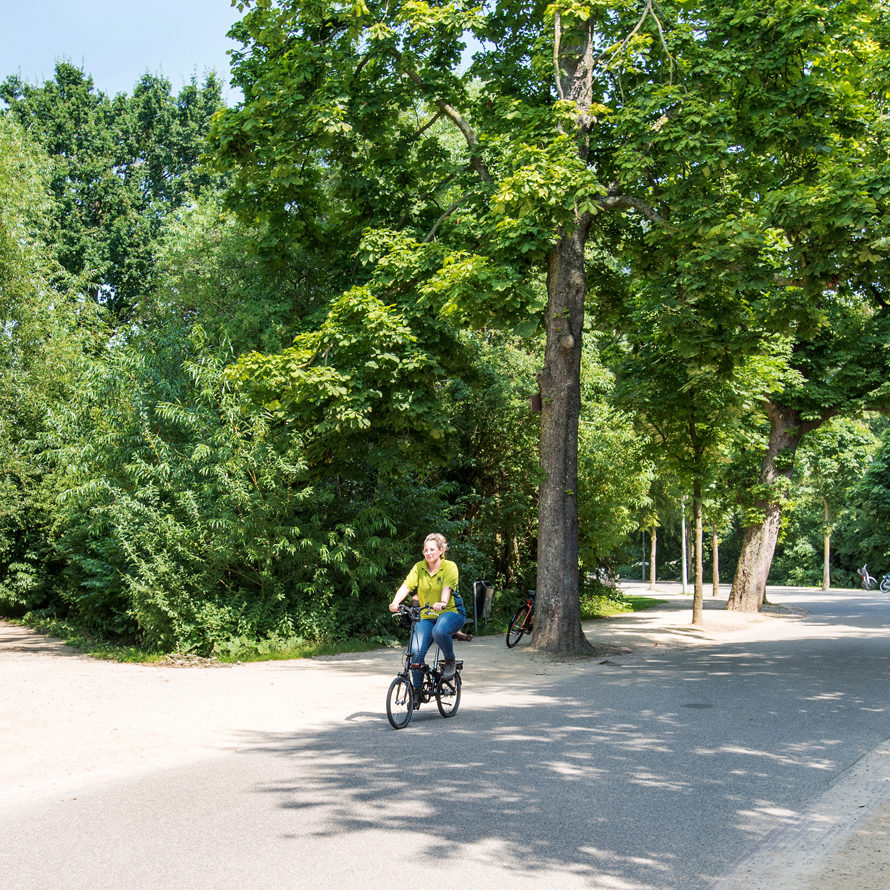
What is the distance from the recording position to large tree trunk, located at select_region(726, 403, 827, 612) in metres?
23.7

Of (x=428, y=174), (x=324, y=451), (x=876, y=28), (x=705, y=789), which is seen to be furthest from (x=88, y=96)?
(x=705, y=789)

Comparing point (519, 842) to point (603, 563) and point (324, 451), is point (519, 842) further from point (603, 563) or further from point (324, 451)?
point (603, 563)

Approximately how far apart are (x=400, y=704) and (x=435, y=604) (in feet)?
3.43

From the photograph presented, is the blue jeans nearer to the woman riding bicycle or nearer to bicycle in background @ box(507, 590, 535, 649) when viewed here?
the woman riding bicycle

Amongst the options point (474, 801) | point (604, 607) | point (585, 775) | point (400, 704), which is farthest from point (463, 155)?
point (604, 607)

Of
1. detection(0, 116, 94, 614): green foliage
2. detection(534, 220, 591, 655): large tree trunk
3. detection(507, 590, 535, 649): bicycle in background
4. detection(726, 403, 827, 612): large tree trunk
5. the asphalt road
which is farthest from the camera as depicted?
detection(726, 403, 827, 612): large tree trunk

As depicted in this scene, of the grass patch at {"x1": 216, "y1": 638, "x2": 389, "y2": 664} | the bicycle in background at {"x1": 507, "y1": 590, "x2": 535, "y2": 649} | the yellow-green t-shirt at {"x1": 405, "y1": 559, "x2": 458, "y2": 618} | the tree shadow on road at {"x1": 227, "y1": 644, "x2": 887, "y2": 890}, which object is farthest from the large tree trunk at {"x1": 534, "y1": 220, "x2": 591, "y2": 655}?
the yellow-green t-shirt at {"x1": 405, "y1": 559, "x2": 458, "y2": 618}

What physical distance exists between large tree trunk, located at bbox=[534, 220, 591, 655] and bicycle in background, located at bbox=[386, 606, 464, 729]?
231 inches

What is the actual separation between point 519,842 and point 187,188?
1634 inches

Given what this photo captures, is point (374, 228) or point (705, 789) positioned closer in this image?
point (705, 789)

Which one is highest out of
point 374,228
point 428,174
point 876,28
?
point 876,28

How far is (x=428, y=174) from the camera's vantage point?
1686 cm

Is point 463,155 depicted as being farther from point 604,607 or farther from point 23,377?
point 604,607

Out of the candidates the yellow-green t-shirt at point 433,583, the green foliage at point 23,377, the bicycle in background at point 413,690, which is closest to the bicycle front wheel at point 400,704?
the bicycle in background at point 413,690
